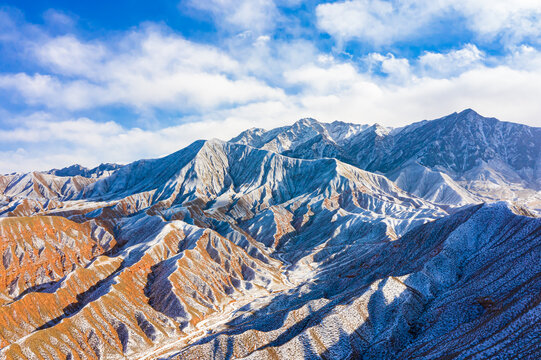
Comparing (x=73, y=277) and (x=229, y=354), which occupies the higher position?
(x=73, y=277)

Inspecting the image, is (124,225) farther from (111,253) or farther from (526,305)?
(526,305)

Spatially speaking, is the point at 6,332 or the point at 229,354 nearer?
the point at 229,354

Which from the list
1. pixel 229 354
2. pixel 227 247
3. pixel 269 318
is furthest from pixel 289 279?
pixel 229 354

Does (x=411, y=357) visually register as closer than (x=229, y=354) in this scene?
Yes

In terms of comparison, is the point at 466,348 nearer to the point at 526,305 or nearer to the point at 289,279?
the point at 526,305

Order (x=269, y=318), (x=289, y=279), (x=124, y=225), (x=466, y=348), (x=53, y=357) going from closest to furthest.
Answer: (x=466, y=348)
(x=53, y=357)
(x=269, y=318)
(x=289, y=279)
(x=124, y=225)

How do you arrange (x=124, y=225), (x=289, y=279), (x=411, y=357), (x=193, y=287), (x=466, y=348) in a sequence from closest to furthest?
(x=466, y=348), (x=411, y=357), (x=193, y=287), (x=289, y=279), (x=124, y=225)

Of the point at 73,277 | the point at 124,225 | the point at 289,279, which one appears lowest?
the point at 289,279

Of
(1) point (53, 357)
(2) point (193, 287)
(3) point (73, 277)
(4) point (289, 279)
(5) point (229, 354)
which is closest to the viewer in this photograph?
(5) point (229, 354)

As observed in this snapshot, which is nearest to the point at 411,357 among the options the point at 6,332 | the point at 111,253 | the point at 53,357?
the point at 53,357
